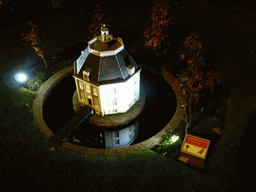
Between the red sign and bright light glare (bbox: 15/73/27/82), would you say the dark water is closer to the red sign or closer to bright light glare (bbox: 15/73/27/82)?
bright light glare (bbox: 15/73/27/82)

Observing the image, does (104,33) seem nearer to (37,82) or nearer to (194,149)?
(37,82)

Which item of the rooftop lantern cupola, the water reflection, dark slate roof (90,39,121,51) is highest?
the rooftop lantern cupola

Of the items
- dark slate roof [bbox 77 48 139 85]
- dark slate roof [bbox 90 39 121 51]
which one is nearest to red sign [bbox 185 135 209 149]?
dark slate roof [bbox 77 48 139 85]

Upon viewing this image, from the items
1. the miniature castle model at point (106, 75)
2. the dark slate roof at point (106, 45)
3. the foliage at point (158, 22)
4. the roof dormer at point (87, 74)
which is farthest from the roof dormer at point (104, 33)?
the foliage at point (158, 22)

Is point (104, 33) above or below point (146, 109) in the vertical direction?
above

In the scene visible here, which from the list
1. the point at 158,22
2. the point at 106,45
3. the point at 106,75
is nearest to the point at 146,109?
the point at 106,75

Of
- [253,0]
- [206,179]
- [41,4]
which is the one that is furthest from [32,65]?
[253,0]
